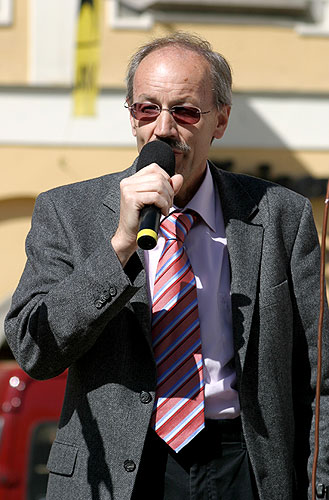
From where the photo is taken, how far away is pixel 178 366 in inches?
111

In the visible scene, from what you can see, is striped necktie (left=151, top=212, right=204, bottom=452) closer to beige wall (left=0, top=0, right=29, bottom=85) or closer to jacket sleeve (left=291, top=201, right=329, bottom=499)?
jacket sleeve (left=291, top=201, right=329, bottom=499)

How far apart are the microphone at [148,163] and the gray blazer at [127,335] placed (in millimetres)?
234

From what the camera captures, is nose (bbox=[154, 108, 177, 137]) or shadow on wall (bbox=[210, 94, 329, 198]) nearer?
nose (bbox=[154, 108, 177, 137])

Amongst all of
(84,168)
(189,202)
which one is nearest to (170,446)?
(189,202)

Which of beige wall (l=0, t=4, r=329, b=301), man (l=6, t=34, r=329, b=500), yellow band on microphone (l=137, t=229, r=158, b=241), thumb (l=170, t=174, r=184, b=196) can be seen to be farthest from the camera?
beige wall (l=0, t=4, r=329, b=301)

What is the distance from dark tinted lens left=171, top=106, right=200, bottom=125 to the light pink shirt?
239 millimetres

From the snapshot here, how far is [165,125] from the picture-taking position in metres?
2.82

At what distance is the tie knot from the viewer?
295cm

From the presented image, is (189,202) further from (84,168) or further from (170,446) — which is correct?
(84,168)

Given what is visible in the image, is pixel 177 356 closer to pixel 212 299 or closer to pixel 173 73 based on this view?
pixel 212 299

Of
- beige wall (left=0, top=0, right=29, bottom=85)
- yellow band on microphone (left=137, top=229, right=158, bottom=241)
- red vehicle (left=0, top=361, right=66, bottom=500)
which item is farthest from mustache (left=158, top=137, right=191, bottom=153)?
beige wall (left=0, top=0, right=29, bottom=85)

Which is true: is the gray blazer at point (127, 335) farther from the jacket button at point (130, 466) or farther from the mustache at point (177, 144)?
the mustache at point (177, 144)

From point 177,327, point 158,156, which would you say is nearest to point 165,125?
point 158,156

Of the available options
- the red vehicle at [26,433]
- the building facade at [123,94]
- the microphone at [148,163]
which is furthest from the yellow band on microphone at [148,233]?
the building facade at [123,94]
